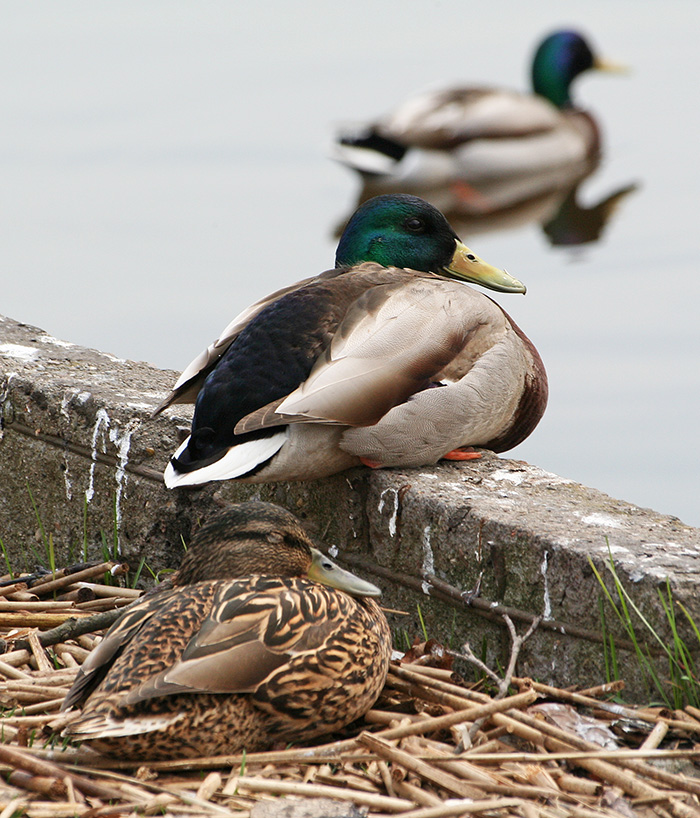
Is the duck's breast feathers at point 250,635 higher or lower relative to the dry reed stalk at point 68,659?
higher

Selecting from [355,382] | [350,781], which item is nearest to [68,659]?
[350,781]

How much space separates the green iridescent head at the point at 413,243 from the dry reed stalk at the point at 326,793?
234 centimetres

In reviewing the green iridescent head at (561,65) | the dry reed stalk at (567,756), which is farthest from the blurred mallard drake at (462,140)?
the dry reed stalk at (567,756)

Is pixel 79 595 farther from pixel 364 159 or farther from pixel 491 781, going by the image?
pixel 364 159

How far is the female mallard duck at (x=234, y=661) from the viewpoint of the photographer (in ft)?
8.51

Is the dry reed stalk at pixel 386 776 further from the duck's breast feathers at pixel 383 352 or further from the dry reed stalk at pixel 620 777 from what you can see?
the duck's breast feathers at pixel 383 352

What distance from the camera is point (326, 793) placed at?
2.51 metres

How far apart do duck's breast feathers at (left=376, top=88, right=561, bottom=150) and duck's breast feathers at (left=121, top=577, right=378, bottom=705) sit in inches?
431

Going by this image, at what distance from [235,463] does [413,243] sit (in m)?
1.28

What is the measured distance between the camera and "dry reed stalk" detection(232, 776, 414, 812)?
2.48 m

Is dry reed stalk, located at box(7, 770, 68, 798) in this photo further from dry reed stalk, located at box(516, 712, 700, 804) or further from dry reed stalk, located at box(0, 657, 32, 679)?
dry reed stalk, located at box(516, 712, 700, 804)

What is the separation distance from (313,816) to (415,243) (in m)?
2.49

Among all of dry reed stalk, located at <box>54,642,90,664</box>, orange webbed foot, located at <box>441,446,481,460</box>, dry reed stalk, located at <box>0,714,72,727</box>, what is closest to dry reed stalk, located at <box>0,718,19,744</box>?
dry reed stalk, located at <box>0,714,72,727</box>

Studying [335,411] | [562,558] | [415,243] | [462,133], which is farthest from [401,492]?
[462,133]
